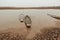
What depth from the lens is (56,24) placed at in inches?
57.4

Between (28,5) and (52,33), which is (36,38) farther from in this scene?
(28,5)

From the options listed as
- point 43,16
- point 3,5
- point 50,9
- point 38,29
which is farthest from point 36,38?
point 3,5

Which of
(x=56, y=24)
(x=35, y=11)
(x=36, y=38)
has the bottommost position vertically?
(x=36, y=38)

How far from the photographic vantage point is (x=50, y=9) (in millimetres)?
1460

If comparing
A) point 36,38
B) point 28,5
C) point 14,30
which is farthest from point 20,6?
point 36,38

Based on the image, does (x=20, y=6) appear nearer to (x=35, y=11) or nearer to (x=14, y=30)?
(x=35, y=11)

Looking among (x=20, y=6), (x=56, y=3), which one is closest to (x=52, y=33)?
(x=56, y=3)

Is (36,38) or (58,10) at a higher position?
(58,10)

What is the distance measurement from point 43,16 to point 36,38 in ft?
0.86

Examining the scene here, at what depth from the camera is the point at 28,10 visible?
1.44m

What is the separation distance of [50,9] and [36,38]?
1.21 ft

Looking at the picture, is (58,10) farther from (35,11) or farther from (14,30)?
(14,30)

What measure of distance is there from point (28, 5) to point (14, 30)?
0.33 m

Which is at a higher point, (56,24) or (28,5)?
(28,5)
